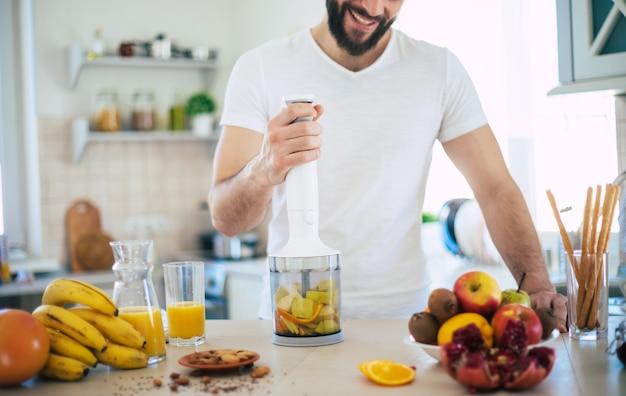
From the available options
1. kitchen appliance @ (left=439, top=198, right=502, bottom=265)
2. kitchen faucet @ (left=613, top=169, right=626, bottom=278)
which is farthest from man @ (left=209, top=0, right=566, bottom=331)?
kitchen appliance @ (left=439, top=198, right=502, bottom=265)

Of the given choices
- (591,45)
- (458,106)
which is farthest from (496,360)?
(591,45)

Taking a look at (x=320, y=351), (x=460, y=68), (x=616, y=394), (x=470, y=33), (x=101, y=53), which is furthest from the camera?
(x=101, y=53)

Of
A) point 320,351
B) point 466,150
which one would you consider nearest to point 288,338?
point 320,351

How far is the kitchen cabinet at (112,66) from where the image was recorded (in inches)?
159

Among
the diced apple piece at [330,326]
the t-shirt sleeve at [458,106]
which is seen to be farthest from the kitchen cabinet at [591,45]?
the diced apple piece at [330,326]

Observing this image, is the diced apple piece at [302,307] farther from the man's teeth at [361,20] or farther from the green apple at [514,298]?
the man's teeth at [361,20]

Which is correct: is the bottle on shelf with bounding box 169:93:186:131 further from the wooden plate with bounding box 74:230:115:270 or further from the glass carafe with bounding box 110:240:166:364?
the glass carafe with bounding box 110:240:166:364

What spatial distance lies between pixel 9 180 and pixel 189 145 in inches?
40.2

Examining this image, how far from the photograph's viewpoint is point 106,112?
4.14m

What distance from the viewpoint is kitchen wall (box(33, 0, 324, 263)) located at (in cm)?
418

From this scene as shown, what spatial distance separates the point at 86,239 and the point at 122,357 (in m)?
2.96

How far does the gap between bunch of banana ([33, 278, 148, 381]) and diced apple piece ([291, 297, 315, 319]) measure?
0.89 ft

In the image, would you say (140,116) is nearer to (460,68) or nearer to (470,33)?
(470,33)

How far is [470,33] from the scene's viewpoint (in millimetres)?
3180
